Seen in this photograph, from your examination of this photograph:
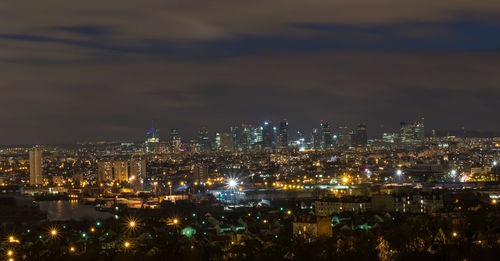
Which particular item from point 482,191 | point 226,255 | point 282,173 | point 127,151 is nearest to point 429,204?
point 482,191

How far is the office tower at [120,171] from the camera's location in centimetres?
6176

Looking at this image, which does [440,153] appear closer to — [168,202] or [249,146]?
[249,146]

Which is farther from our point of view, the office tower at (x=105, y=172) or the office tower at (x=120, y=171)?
the office tower at (x=120, y=171)

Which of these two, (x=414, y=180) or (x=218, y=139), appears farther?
(x=218, y=139)

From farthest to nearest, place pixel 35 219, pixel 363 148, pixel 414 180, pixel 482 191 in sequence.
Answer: pixel 363 148
pixel 414 180
pixel 482 191
pixel 35 219

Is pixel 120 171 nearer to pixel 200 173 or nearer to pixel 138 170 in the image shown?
pixel 138 170

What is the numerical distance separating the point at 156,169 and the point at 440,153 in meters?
25.4

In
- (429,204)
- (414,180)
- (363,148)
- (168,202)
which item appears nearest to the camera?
(429,204)

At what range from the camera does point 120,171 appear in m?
62.4

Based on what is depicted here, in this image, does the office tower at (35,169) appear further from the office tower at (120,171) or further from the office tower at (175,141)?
the office tower at (175,141)

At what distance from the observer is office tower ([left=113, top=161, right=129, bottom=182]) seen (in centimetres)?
6176

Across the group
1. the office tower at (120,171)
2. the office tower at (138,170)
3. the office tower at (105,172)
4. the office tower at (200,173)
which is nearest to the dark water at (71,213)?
the office tower at (105,172)

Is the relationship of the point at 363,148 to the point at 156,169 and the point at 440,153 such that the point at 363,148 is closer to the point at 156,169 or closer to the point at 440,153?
the point at 440,153

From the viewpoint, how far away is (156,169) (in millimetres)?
70438
